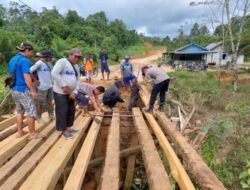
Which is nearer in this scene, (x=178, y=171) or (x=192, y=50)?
(x=178, y=171)

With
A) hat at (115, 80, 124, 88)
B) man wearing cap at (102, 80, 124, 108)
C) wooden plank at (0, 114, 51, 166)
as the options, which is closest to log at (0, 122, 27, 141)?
wooden plank at (0, 114, 51, 166)

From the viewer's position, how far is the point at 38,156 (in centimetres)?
347

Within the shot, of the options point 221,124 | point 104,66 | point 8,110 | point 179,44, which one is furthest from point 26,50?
point 179,44

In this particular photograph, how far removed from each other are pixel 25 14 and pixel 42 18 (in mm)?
7792

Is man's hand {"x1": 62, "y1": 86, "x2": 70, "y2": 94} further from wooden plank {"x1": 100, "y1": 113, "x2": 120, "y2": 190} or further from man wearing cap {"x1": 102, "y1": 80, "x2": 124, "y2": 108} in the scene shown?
man wearing cap {"x1": 102, "y1": 80, "x2": 124, "y2": 108}

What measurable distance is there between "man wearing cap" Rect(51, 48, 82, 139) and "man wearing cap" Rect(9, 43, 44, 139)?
38 cm

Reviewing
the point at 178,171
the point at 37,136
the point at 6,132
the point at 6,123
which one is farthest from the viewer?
the point at 6,123

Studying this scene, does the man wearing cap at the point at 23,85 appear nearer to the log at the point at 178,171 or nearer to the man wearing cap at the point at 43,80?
the man wearing cap at the point at 43,80

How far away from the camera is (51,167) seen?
309cm

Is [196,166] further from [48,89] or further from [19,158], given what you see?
[48,89]

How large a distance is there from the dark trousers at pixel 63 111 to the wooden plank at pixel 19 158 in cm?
32

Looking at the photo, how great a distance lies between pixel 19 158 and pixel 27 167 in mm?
350

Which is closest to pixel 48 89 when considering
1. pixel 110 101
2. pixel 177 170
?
pixel 110 101

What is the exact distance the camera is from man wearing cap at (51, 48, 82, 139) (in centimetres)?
394
